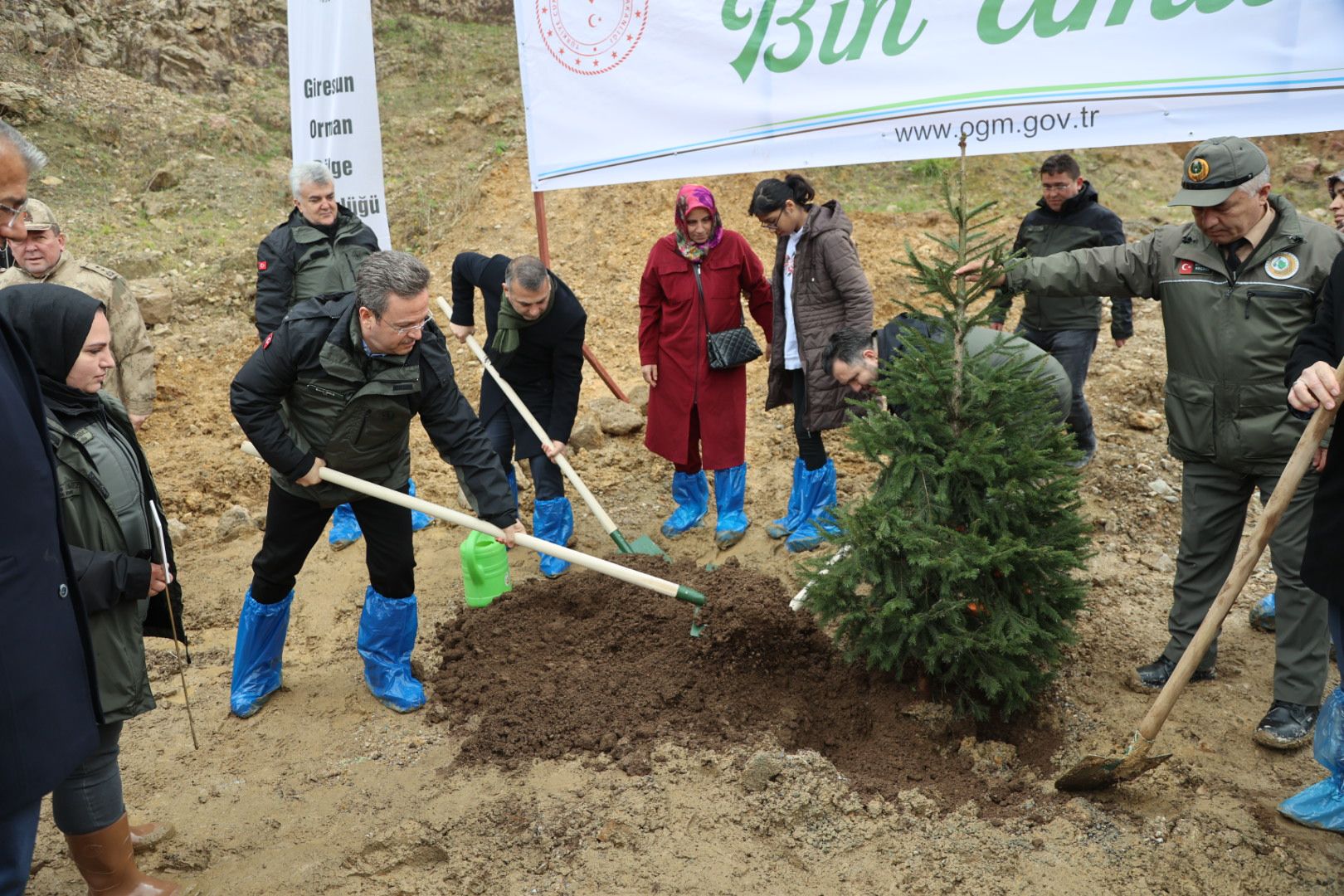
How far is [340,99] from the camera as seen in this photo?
21.5 ft

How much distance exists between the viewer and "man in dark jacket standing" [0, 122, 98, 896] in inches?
83.8

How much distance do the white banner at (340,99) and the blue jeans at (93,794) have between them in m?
4.08

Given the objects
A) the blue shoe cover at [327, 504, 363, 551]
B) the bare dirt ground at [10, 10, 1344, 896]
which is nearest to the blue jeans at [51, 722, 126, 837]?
the bare dirt ground at [10, 10, 1344, 896]

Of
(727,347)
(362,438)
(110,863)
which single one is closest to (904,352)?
(727,347)

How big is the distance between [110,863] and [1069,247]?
18.1 feet

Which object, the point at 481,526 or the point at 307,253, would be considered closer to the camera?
the point at 481,526

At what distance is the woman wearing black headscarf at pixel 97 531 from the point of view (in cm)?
291

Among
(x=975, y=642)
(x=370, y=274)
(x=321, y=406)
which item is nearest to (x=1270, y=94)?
(x=975, y=642)

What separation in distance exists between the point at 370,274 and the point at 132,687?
5.31 ft

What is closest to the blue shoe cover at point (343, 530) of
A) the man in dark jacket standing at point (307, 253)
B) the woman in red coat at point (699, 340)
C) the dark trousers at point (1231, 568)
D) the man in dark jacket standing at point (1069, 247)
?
the man in dark jacket standing at point (307, 253)

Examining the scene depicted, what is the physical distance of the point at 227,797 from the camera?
156 inches

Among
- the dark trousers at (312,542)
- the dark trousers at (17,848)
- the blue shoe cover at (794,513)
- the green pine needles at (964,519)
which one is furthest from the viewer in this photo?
the blue shoe cover at (794,513)

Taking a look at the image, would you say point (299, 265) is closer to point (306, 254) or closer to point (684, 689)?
point (306, 254)

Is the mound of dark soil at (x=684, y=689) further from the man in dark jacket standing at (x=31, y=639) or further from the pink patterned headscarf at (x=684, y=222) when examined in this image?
the man in dark jacket standing at (x=31, y=639)
